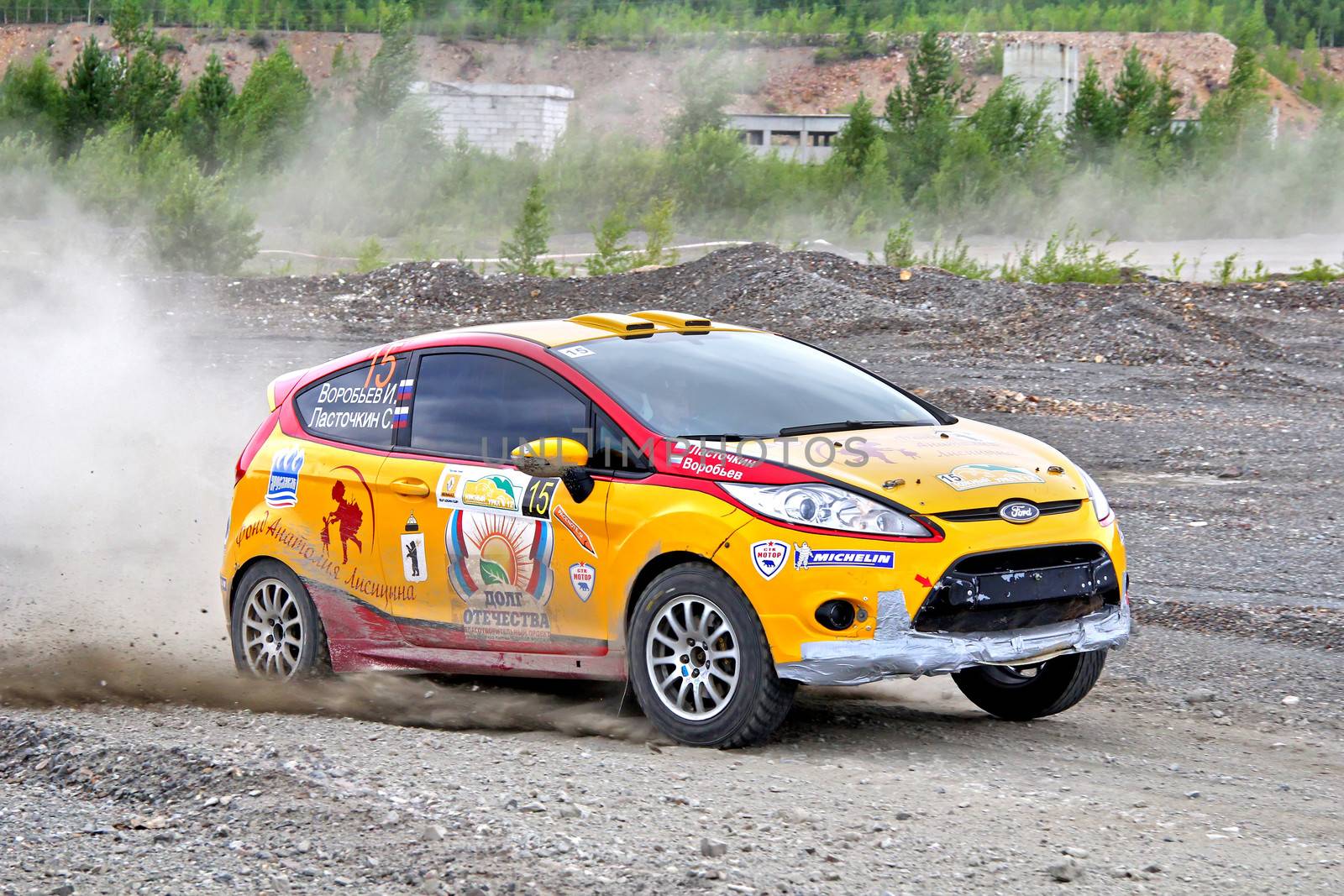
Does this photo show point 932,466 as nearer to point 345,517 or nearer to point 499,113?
point 345,517

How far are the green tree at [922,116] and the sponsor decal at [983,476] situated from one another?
163 feet

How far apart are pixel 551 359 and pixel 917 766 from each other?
228cm

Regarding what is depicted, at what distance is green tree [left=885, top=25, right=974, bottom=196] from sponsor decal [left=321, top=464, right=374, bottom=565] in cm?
4901

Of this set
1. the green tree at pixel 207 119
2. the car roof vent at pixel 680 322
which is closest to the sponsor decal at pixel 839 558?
the car roof vent at pixel 680 322

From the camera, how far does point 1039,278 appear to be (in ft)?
85.8

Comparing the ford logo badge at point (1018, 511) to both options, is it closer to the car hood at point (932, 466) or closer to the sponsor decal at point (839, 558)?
the car hood at point (932, 466)

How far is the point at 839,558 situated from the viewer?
552 centimetres

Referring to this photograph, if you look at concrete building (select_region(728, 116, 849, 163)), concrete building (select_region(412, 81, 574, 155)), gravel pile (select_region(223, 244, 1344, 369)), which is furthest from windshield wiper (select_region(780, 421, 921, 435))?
concrete building (select_region(728, 116, 849, 163))

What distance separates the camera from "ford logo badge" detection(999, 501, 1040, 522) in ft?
18.8

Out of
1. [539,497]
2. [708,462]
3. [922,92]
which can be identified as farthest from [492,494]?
[922,92]

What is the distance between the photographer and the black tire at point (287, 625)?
726 centimetres

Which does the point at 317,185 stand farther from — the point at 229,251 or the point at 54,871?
the point at 54,871

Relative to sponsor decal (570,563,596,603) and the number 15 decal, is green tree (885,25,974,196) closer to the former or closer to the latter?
the number 15 decal

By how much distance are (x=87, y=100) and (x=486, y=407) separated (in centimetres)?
5697
